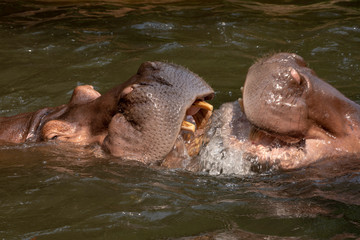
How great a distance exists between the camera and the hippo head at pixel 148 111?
3756 mm

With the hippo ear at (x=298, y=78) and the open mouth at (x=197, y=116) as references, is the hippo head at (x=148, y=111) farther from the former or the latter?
the hippo ear at (x=298, y=78)

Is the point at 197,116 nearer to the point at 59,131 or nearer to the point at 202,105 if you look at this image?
the point at 202,105

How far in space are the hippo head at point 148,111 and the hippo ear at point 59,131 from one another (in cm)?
23

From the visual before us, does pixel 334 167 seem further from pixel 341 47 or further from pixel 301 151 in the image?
pixel 341 47

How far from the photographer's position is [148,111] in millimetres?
3756

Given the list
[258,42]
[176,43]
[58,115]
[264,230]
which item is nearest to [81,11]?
[176,43]

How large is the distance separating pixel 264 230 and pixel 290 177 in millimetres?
579

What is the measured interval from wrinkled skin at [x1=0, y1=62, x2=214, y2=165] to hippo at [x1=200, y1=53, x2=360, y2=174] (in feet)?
1.32

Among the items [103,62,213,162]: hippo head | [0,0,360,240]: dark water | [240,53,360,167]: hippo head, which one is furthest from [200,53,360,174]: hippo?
[103,62,213,162]: hippo head

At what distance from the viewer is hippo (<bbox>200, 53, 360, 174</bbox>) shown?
370 centimetres

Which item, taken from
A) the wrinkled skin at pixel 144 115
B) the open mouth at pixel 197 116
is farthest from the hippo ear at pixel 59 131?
the open mouth at pixel 197 116

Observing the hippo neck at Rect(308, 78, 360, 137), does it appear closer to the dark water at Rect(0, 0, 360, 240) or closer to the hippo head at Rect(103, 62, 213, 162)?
the dark water at Rect(0, 0, 360, 240)

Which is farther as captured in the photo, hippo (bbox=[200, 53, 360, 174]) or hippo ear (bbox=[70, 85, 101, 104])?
hippo ear (bbox=[70, 85, 101, 104])

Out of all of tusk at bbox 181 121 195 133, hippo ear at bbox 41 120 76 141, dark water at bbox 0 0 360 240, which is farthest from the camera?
hippo ear at bbox 41 120 76 141
